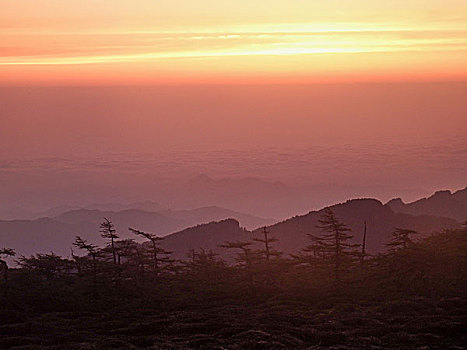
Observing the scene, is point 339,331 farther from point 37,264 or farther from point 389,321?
point 37,264

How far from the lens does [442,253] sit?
2916 inches

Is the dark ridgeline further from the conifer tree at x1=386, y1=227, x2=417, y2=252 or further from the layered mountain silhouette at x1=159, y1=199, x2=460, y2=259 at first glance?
the layered mountain silhouette at x1=159, y1=199, x2=460, y2=259

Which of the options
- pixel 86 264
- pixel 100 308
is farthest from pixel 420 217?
pixel 100 308

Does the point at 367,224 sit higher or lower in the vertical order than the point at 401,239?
higher

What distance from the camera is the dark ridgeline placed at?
51.9 metres

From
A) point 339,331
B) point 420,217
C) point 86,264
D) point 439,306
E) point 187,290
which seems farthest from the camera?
point 420,217

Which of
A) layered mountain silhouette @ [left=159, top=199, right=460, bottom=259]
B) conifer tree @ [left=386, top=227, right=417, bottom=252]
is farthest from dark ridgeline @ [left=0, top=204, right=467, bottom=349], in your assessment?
layered mountain silhouette @ [left=159, top=199, right=460, bottom=259]

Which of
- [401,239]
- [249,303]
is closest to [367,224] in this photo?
[401,239]

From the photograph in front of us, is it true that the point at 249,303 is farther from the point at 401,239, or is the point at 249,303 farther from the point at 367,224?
the point at 367,224

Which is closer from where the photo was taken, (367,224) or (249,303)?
(249,303)

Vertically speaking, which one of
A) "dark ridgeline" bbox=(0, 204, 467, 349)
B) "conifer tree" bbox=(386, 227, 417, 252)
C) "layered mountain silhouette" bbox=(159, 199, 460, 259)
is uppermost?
"layered mountain silhouette" bbox=(159, 199, 460, 259)

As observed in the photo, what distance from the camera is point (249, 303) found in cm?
7356

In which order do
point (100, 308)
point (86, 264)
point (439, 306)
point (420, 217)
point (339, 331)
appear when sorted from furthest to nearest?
point (420, 217) < point (86, 264) < point (100, 308) < point (439, 306) < point (339, 331)

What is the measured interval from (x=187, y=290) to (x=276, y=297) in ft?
41.3
